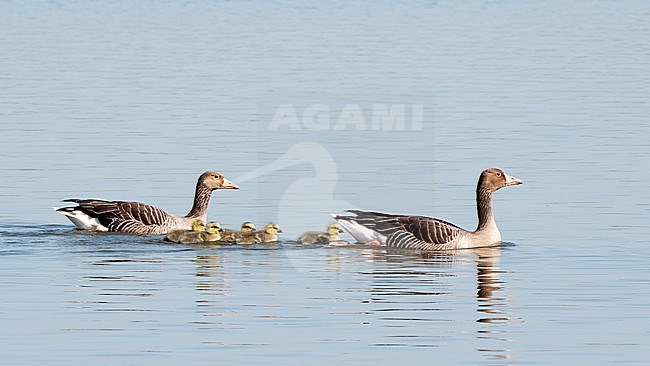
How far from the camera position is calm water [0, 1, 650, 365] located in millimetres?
13781

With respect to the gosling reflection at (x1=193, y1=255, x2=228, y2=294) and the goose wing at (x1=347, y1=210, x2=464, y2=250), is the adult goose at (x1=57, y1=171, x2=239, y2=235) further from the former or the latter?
the goose wing at (x1=347, y1=210, x2=464, y2=250)

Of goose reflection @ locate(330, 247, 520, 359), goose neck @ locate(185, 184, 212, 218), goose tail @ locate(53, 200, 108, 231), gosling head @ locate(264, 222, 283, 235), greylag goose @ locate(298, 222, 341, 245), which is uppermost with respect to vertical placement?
goose neck @ locate(185, 184, 212, 218)

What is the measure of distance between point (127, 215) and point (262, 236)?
7.26 ft

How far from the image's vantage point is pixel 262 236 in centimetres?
1912

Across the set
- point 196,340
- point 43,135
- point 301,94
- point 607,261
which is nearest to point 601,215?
point 607,261

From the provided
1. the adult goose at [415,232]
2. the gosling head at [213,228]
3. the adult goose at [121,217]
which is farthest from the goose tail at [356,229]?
the adult goose at [121,217]

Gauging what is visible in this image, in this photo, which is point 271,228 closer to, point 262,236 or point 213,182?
point 262,236

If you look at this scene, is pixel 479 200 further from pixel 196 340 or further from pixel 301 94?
pixel 301 94

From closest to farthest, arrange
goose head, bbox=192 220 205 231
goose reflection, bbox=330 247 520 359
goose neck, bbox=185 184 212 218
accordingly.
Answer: goose reflection, bbox=330 247 520 359 < goose head, bbox=192 220 205 231 < goose neck, bbox=185 184 212 218

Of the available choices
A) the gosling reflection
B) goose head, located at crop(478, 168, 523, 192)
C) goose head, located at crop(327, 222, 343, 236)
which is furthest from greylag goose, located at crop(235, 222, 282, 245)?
goose head, located at crop(478, 168, 523, 192)

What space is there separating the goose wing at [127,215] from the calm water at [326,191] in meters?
0.46

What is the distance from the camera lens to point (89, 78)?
38.5 m

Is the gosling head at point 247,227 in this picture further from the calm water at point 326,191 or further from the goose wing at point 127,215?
the goose wing at point 127,215

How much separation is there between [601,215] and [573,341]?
7615 millimetres
